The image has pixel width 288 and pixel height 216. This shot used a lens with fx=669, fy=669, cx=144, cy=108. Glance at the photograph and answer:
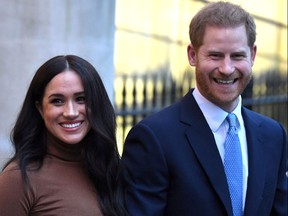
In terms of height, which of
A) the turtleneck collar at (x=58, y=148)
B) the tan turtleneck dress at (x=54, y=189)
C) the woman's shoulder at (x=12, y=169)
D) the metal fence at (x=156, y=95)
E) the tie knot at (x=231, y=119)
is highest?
the tie knot at (x=231, y=119)

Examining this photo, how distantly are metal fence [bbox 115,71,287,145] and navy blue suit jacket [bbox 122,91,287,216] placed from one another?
269cm

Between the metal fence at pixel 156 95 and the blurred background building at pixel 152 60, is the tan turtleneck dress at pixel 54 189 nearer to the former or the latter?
the metal fence at pixel 156 95

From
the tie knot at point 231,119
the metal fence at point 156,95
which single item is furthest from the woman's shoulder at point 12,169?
the metal fence at point 156,95

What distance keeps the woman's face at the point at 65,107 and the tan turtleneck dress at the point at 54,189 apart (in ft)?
0.31

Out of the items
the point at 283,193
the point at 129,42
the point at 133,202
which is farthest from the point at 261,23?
the point at 133,202

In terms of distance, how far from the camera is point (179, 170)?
3.14 metres

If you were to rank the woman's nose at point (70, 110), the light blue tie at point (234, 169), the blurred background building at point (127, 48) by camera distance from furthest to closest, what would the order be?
1. the blurred background building at point (127, 48)
2. the light blue tie at point (234, 169)
3. the woman's nose at point (70, 110)

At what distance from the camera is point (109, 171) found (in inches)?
127

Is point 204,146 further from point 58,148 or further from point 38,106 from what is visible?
point 38,106

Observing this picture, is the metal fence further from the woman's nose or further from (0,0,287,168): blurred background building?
the woman's nose

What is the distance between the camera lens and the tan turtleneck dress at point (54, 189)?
9.25 feet

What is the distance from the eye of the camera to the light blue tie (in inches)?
126

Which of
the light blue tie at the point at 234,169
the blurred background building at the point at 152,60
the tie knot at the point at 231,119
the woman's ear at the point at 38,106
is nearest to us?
the woman's ear at the point at 38,106

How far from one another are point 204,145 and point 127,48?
3.51 meters
